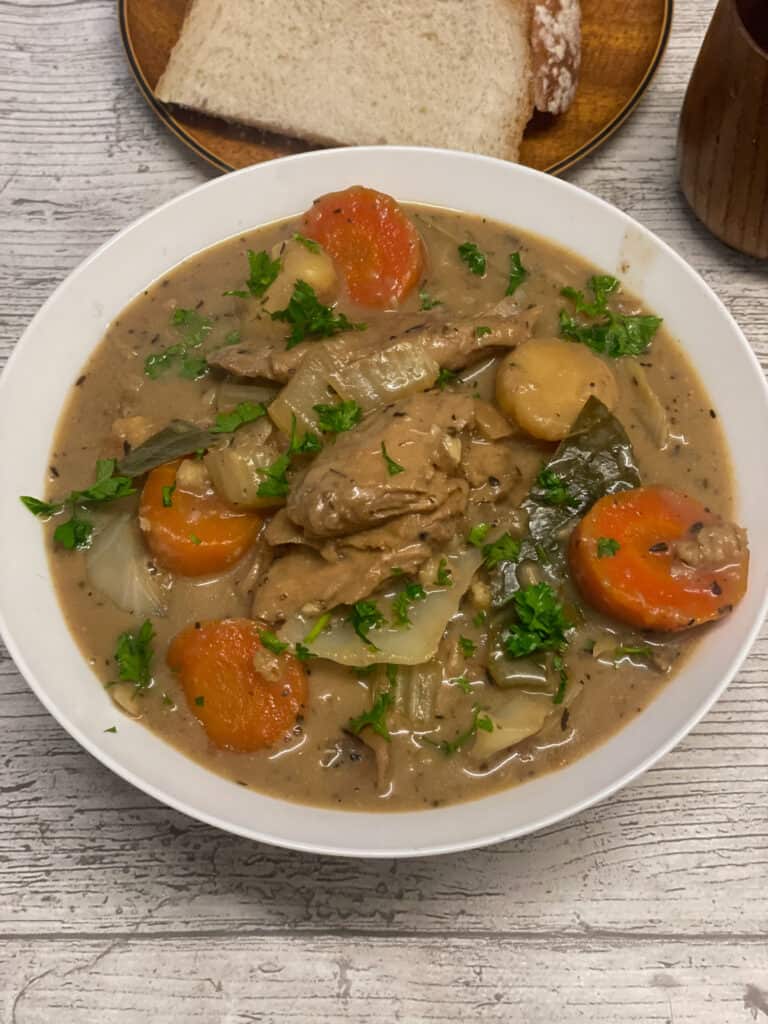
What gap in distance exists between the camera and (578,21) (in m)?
3.70

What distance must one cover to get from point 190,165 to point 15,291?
3.02 ft

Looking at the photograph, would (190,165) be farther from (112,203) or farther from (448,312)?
(448,312)

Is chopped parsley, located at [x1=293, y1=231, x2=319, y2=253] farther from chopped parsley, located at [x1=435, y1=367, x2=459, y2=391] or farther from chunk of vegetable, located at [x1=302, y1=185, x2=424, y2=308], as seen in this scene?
chopped parsley, located at [x1=435, y1=367, x2=459, y2=391]

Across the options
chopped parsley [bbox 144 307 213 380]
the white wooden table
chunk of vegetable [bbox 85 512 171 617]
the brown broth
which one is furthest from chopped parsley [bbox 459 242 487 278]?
the white wooden table

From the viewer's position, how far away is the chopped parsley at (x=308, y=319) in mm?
2936

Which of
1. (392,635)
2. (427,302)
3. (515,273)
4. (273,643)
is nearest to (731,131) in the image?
(515,273)

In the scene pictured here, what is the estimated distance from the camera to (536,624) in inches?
99.8

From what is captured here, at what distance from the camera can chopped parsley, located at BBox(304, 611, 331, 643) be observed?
8.43 ft

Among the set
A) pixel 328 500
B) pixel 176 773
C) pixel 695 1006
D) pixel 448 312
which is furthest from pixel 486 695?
pixel 448 312

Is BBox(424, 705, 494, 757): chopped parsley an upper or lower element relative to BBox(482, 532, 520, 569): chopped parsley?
lower

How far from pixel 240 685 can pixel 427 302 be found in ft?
4.68

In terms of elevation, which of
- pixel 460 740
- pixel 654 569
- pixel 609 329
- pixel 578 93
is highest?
pixel 578 93

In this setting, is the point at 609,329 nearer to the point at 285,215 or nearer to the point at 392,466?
the point at 392,466

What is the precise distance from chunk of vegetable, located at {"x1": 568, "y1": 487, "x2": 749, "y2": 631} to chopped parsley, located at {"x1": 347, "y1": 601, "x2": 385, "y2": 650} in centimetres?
59
